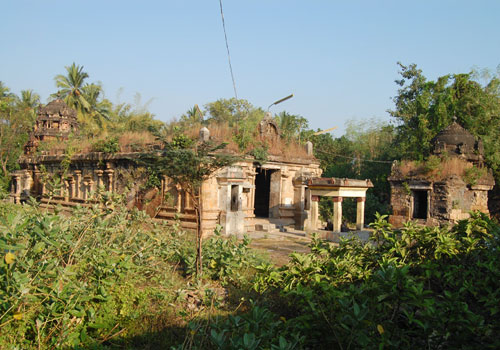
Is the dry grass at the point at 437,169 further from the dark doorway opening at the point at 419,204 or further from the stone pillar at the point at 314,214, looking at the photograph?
the stone pillar at the point at 314,214

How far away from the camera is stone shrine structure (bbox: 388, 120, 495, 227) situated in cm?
1545

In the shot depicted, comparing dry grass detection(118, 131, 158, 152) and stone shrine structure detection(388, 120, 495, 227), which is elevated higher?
dry grass detection(118, 131, 158, 152)

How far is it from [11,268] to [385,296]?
3646mm

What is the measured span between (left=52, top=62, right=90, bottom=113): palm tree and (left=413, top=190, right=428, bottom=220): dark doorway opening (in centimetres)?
2975

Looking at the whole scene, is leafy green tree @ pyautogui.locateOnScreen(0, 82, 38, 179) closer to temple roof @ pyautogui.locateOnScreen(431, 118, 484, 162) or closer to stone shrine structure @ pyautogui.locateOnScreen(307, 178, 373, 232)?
stone shrine structure @ pyautogui.locateOnScreen(307, 178, 373, 232)

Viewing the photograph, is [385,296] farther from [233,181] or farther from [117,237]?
[233,181]

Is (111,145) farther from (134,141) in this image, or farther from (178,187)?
(178,187)

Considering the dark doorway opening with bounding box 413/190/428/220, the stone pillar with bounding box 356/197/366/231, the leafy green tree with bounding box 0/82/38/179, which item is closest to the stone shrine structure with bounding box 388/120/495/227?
the dark doorway opening with bounding box 413/190/428/220

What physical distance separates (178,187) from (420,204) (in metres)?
10.4

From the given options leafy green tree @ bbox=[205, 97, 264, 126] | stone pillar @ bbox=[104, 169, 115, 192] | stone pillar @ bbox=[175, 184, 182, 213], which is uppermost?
leafy green tree @ bbox=[205, 97, 264, 126]

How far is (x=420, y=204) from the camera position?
16859 mm

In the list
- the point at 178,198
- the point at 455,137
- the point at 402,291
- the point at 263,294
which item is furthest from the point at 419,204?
the point at 402,291

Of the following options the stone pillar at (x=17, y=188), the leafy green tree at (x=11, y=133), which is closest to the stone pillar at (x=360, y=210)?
the stone pillar at (x=17, y=188)

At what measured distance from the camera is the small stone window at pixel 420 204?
16.6 metres
